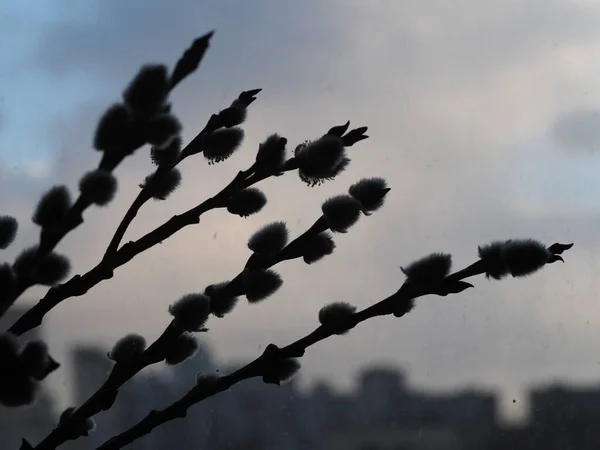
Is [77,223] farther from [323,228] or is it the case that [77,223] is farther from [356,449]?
[356,449]

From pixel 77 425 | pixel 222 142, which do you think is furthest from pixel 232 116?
pixel 77 425

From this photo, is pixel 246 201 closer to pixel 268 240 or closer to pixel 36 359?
pixel 268 240

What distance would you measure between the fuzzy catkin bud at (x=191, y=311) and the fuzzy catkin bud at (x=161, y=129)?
132 millimetres

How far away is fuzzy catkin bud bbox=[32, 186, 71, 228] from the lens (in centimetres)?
41

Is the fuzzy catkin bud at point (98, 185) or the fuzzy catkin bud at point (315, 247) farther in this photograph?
the fuzzy catkin bud at point (315, 247)

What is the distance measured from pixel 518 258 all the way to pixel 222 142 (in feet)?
0.68

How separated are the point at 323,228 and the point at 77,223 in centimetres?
18


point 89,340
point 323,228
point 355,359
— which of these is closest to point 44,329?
point 89,340

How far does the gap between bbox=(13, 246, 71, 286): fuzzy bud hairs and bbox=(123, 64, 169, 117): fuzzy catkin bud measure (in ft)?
0.35

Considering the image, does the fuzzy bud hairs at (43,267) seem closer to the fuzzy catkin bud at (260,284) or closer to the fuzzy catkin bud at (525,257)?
the fuzzy catkin bud at (260,284)

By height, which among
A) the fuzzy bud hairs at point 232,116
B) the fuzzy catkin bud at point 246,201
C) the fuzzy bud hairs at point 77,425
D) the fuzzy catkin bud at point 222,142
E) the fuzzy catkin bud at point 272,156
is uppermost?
the fuzzy bud hairs at point 232,116

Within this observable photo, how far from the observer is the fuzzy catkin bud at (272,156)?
500 millimetres

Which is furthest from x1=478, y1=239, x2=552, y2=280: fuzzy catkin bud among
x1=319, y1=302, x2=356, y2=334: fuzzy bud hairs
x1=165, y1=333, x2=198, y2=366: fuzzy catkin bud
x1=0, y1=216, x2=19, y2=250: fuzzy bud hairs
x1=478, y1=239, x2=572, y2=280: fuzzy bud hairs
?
x1=0, y1=216, x2=19, y2=250: fuzzy bud hairs

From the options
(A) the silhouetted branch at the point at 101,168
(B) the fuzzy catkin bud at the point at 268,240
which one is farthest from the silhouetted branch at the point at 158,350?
(A) the silhouetted branch at the point at 101,168
